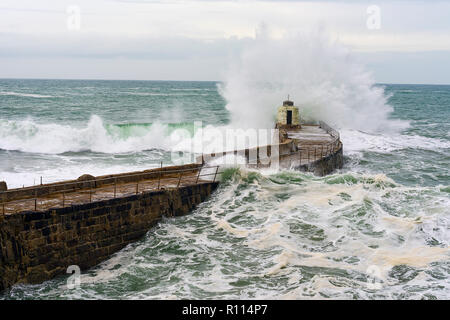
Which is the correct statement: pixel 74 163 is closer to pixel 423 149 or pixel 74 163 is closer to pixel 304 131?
pixel 304 131

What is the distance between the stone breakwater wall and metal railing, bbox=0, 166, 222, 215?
0.30m

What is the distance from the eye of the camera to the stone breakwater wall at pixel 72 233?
33.4 ft

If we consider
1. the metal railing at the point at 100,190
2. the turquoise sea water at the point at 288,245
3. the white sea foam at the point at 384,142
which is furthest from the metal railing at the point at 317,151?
the white sea foam at the point at 384,142

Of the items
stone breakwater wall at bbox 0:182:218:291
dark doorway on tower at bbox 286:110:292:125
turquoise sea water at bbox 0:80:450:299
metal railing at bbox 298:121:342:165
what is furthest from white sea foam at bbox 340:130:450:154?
stone breakwater wall at bbox 0:182:218:291

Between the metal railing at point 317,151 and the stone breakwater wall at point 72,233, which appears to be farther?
the metal railing at point 317,151

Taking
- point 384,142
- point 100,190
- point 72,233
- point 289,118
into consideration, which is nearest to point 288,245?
point 72,233

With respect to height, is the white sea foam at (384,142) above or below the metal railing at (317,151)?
below

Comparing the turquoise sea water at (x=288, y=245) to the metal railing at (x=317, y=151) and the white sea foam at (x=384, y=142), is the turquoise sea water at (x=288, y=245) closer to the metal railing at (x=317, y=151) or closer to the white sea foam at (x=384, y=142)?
the metal railing at (x=317, y=151)

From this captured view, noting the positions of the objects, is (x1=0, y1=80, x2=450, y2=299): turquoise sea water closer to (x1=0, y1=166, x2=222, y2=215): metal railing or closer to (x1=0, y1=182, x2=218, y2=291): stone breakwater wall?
(x1=0, y1=182, x2=218, y2=291): stone breakwater wall

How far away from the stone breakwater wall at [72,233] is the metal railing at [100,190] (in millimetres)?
305

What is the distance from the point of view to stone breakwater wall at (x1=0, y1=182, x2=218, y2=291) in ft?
33.4

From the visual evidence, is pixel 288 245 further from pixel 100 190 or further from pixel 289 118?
pixel 289 118

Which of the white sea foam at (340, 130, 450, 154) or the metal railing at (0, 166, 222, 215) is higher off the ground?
the metal railing at (0, 166, 222, 215)
